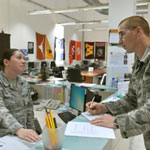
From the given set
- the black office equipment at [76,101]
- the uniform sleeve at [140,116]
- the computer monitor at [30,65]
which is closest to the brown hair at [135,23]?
the uniform sleeve at [140,116]

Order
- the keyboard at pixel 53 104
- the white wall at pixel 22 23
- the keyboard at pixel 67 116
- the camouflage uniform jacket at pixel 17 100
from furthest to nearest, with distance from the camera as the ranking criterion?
the white wall at pixel 22 23 → the keyboard at pixel 53 104 → the keyboard at pixel 67 116 → the camouflage uniform jacket at pixel 17 100

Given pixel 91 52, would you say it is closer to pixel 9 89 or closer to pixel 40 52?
pixel 40 52

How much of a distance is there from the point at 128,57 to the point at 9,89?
2345mm

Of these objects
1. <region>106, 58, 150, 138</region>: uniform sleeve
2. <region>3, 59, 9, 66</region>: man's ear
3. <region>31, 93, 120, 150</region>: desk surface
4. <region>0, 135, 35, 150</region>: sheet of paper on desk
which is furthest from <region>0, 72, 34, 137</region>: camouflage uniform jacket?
<region>106, 58, 150, 138</region>: uniform sleeve

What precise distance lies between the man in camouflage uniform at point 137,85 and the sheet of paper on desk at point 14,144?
0.46 meters

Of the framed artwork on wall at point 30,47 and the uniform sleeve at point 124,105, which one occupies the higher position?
the framed artwork on wall at point 30,47

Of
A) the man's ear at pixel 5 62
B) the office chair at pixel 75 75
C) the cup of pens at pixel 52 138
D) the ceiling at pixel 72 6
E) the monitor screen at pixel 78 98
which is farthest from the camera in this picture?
the ceiling at pixel 72 6

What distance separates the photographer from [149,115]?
3.26 feet

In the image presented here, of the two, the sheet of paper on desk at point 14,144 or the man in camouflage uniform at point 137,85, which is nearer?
the man in camouflage uniform at point 137,85

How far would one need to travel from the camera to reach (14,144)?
124 centimetres

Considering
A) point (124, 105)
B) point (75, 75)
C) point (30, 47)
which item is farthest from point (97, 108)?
point (30, 47)

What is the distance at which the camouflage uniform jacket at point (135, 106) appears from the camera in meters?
1.01

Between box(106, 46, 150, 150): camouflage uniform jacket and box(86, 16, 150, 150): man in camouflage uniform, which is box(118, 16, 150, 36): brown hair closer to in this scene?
box(86, 16, 150, 150): man in camouflage uniform

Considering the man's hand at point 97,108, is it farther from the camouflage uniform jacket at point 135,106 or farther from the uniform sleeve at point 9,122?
the uniform sleeve at point 9,122
